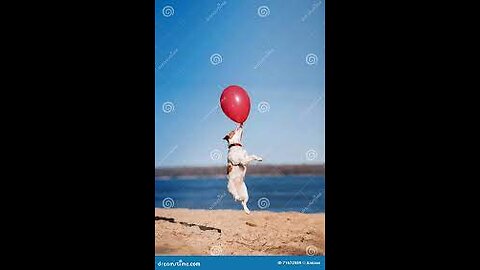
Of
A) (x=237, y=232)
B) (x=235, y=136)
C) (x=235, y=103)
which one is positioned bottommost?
(x=237, y=232)

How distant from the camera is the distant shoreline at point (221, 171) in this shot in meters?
4.54

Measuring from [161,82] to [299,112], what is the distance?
0.82 meters

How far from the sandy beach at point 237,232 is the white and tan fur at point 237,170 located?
97 mm

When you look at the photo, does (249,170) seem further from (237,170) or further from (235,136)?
(235,136)

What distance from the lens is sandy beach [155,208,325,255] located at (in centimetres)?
452

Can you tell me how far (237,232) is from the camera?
456 cm

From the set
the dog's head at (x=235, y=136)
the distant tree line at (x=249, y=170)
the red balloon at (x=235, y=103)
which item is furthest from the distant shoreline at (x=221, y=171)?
the red balloon at (x=235, y=103)

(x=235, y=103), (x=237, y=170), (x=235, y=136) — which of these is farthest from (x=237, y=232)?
(x=235, y=103)

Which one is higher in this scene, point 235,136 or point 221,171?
point 235,136

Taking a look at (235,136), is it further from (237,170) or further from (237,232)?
(237,232)

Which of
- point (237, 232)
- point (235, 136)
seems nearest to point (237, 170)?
point (235, 136)

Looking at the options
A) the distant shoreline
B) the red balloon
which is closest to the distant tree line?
the distant shoreline

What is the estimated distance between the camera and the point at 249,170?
4578 mm

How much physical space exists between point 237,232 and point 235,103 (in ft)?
2.45
